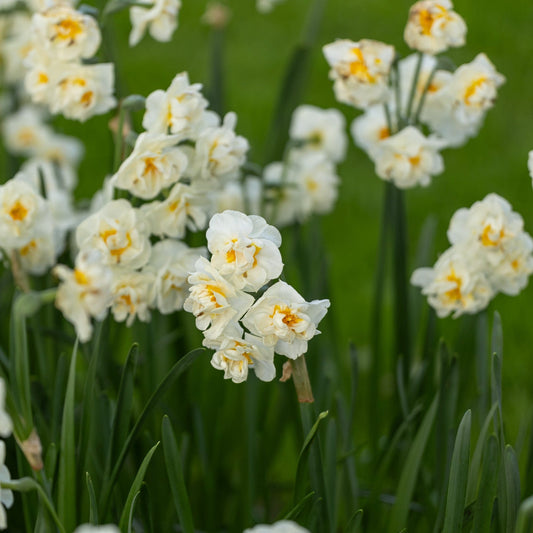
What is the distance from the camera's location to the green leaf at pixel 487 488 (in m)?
1.03

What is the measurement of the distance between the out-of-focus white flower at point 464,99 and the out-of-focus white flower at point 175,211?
456mm

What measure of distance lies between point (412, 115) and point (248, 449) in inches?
25.6

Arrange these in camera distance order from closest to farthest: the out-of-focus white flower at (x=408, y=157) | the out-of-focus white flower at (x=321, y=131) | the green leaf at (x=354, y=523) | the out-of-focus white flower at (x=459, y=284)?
1. the green leaf at (x=354, y=523)
2. the out-of-focus white flower at (x=459, y=284)
3. the out-of-focus white flower at (x=408, y=157)
4. the out-of-focus white flower at (x=321, y=131)

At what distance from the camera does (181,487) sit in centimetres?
105

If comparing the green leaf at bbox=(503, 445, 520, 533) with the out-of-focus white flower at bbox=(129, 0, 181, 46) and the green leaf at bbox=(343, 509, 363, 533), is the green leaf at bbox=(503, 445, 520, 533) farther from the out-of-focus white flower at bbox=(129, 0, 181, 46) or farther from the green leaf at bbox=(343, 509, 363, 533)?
the out-of-focus white flower at bbox=(129, 0, 181, 46)

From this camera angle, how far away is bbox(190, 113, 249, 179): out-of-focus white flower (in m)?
1.21

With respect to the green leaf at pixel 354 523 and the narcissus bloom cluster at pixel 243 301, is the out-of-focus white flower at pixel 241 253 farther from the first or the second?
the green leaf at pixel 354 523

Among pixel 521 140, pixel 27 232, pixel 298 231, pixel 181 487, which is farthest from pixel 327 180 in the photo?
pixel 521 140

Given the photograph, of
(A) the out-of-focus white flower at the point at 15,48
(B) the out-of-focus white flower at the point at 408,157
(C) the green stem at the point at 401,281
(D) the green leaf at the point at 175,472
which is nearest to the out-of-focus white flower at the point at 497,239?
(B) the out-of-focus white flower at the point at 408,157

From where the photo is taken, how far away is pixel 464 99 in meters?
1.34

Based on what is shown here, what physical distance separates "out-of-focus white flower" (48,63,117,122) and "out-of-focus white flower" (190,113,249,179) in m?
0.23

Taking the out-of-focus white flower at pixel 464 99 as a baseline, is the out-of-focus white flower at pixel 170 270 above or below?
below

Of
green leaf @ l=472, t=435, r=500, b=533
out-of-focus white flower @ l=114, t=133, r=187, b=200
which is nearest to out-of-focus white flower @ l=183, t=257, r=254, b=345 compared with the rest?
out-of-focus white flower @ l=114, t=133, r=187, b=200

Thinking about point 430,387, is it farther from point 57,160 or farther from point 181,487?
point 57,160
